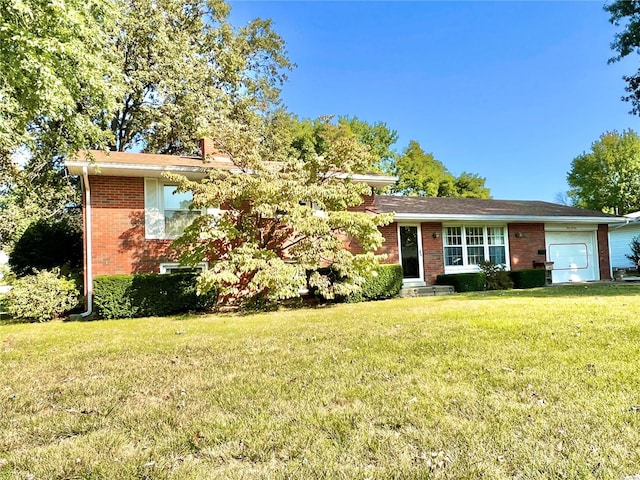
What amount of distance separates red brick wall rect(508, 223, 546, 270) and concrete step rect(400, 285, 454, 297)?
3919mm

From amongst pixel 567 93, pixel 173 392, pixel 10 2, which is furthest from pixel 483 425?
pixel 567 93

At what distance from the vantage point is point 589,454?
2.44 m

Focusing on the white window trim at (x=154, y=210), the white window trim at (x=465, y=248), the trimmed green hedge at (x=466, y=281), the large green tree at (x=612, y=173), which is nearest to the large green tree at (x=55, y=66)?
the white window trim at (x=154, y=210)

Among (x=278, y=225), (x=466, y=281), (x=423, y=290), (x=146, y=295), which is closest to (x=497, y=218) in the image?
(x=466, y=281)

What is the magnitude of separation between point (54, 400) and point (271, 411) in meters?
2.22

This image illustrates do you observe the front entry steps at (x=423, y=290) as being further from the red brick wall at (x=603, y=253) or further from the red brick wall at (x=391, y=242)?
the red brick wall at (x=603, y=253)

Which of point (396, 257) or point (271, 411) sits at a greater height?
point (396, 257)

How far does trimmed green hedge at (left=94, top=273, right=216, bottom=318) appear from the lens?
33.5 ft

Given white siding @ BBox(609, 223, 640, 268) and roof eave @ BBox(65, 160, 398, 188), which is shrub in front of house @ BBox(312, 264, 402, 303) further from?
white siding @ BBox(609, 223, 640, 268)

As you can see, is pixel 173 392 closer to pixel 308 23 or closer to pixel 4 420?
pixel 4 420

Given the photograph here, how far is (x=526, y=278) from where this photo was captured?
15266 mm

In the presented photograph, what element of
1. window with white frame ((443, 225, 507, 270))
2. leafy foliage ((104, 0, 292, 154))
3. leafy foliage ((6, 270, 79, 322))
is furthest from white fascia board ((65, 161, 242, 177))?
window with white frame ((443, 225, 507, 270))

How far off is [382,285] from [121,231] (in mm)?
7661

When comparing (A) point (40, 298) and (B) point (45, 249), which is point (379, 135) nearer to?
(B) point (45, 249)
